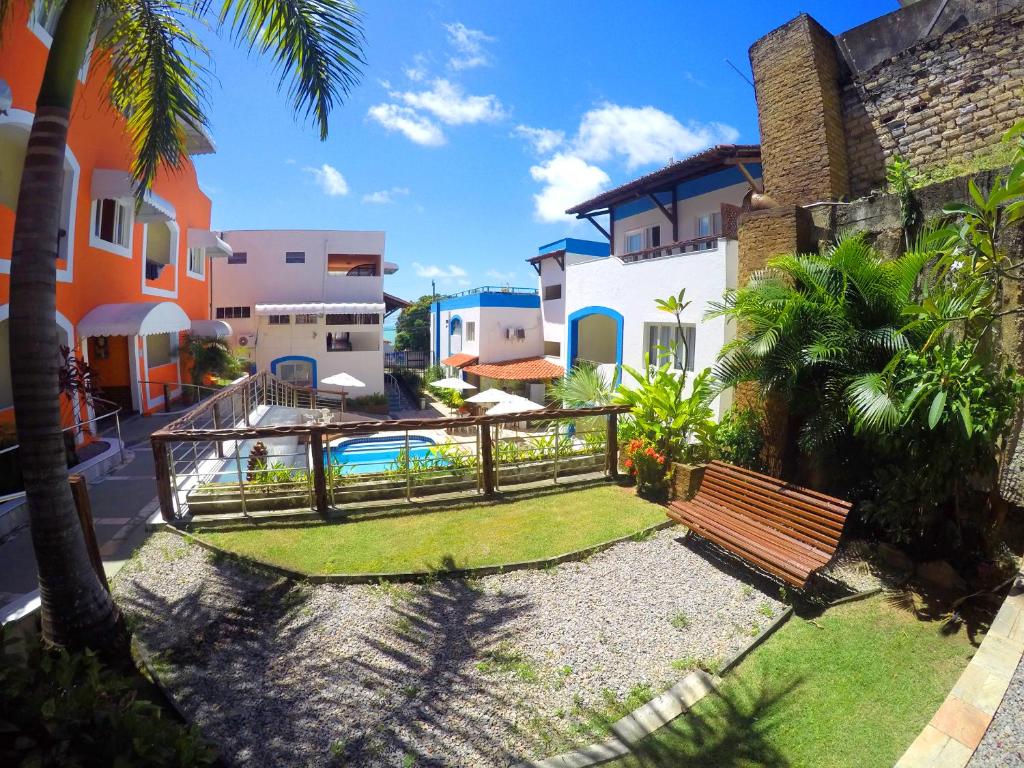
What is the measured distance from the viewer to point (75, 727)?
120 inches

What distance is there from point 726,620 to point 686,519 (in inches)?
65.5

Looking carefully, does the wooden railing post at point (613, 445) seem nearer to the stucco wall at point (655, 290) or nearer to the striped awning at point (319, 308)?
the stucco wall at point (655, 290)

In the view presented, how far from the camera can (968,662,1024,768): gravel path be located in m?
3.18

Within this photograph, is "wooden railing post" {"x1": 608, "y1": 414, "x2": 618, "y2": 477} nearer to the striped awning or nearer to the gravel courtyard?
the gravel courtyard

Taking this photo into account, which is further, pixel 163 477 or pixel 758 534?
pixel 163 477

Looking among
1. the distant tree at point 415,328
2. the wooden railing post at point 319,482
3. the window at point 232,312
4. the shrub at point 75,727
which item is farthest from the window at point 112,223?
the distant tree at point 415,328

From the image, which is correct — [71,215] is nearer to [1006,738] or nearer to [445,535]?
[445,535]

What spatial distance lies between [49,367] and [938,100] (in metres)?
13.6

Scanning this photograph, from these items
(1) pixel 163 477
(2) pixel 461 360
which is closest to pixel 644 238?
(2) pixel 461 360

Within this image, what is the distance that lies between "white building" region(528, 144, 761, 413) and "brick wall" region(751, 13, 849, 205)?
40.5 inches

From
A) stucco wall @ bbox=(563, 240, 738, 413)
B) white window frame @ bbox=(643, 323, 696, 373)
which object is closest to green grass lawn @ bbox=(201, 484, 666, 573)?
stucco wall @ bbox=(563, 240, 738, 413)

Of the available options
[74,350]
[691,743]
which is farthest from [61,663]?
[74,350]

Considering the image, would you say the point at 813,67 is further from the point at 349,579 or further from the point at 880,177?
the point at 349,579

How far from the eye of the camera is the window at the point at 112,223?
41.4 ft
